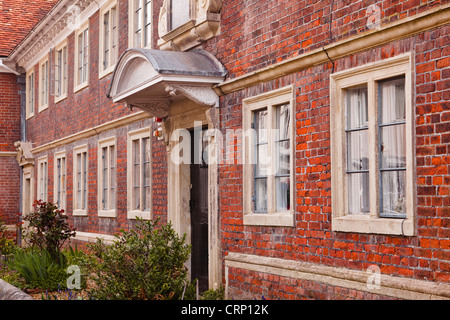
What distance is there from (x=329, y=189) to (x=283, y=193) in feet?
4.32

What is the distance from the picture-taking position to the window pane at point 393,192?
25.0 feet

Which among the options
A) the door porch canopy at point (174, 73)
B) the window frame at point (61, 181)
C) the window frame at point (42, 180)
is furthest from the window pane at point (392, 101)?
the window frame at point (42, 180)

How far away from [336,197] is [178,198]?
509 cm

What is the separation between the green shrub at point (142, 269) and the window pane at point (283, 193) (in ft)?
4.52

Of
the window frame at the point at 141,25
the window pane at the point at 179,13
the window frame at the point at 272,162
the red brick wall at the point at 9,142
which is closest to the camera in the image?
the window frame at the point at 272,162

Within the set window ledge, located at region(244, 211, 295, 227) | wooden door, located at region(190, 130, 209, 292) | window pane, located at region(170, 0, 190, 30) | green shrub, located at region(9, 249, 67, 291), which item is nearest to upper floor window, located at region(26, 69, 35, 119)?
green shrub, located at region(9, 249, 67, 291)

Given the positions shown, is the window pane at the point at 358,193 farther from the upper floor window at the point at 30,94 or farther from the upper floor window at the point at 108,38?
the upper floor window at the point at 30,94

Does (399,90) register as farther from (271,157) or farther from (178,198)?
(178,198)

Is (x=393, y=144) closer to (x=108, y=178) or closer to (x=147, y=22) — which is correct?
(x=147, y=22)

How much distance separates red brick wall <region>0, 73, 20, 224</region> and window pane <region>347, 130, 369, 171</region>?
20.0m

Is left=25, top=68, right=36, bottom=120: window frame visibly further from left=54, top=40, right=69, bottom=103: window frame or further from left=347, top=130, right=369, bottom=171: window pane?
left=347, top=130, right=369, bottom=171: window pane

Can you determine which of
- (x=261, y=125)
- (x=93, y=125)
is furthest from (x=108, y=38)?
(x=261, y=125)

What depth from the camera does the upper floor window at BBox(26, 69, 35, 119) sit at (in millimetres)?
25484
